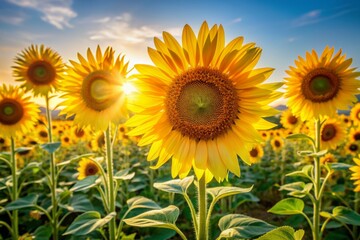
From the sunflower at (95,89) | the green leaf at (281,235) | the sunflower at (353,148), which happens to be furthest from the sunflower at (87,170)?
the sunflower at (353,148)

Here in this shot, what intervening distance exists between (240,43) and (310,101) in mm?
2810

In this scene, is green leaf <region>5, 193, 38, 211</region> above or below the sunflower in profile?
below

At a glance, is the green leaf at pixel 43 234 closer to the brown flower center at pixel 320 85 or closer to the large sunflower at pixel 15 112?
the large sunflower at pixel 15 112

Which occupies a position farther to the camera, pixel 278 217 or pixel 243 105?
pixel 278 217

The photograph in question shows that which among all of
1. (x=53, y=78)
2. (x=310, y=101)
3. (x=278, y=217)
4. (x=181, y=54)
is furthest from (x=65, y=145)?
(x=181, y=54)

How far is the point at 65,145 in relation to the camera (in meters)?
10.0

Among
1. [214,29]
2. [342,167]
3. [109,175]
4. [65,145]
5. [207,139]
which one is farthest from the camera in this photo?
[65,145]

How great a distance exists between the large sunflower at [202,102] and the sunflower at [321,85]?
2.43 metres

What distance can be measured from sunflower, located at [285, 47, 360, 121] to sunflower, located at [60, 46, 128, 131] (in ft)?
8.63

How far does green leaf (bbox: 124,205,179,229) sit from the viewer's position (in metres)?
1.90

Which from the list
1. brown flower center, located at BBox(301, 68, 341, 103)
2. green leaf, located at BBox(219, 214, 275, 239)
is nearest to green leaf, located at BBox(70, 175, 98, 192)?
green leaf, located at BBox(219, 214, 275, 239)

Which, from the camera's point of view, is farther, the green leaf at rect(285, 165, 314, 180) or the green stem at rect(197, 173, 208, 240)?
the green leaf at rect(285, 165, 314, 180)

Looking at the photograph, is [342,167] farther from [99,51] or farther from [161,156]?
[99,51]

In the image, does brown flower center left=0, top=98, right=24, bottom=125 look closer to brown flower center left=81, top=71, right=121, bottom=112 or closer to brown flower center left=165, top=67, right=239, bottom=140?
brown flower center left=81, top=71, right=121, bottom=112
